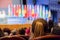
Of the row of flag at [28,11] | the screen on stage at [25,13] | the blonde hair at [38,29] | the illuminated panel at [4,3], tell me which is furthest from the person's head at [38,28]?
the illuminated panel at [4,3]

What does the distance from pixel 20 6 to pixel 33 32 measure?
20.6ft

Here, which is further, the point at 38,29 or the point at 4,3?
the point at 4,3

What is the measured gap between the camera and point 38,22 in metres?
1.85

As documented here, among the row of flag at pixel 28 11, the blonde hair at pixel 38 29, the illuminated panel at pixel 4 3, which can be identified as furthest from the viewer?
the illuminated panel at pixel 4 3

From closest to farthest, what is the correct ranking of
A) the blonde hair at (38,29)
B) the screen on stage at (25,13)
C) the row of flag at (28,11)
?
the blonde hair at (38,29) < the screen on stage at (25,13) < the row of flag at (28,11)

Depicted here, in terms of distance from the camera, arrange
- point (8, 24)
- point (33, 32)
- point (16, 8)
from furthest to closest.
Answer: point (16, 8) → point (8, 24) → point (33, 32)

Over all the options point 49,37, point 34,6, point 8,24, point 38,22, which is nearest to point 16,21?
point 8,24

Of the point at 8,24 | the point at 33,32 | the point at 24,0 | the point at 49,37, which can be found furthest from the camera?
the point at 24,0

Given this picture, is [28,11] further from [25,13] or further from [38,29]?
[38,29]

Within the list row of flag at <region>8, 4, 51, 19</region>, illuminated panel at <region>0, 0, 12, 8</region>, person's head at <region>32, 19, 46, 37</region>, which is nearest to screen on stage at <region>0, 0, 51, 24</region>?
row of flag at <region>8, 4, 51, 19</region>

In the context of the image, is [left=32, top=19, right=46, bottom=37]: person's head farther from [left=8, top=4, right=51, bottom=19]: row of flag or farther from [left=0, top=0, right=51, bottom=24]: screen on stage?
[left=8, top=4, right=51, bottom=19]: row of flag

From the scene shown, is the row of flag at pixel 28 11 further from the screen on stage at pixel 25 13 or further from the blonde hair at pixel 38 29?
the blonde hair at pixel 38 29

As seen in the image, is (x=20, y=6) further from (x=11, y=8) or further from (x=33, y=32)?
(x=33, y=32)

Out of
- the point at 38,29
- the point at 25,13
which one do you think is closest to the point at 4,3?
the point at 25,13
